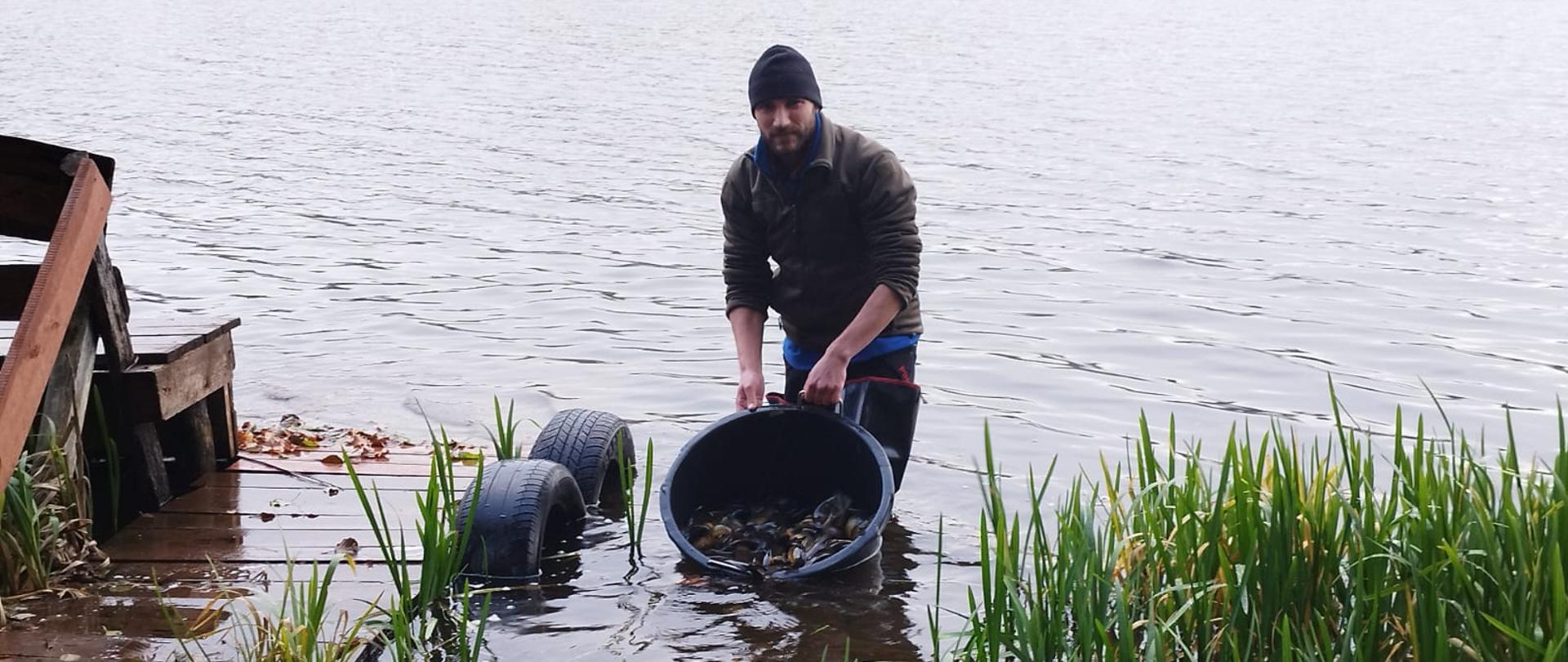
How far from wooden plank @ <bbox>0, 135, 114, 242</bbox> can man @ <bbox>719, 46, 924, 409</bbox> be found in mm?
2324

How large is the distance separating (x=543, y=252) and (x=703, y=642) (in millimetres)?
9648

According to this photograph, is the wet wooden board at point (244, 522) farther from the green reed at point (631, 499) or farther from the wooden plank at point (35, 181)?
the wooden plank at point (35, 181)

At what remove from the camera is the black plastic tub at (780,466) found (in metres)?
5.90

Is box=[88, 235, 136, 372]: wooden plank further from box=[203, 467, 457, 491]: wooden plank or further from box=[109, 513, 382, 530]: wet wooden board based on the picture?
box=[203, 467, 457, 491]: wooden plank

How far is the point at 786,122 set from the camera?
5.87 m

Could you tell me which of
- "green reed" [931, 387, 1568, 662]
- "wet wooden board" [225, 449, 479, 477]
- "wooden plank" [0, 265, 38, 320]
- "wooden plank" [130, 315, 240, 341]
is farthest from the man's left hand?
"wooden plank" [0, 265, 38, 320]

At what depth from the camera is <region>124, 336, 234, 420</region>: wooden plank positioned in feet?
19.5

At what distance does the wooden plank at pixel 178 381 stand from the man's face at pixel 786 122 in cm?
241

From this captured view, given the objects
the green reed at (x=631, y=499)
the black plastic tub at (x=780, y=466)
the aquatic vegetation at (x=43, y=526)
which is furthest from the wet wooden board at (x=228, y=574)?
the black plastic tub at (x=780, y=466)

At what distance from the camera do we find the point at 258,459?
6.83m

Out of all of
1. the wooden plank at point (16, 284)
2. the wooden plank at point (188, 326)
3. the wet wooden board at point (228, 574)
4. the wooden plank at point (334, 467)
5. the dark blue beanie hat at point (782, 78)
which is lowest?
the wet wooden board at point (228, 574)

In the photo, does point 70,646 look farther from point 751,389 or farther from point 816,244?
point 816,244

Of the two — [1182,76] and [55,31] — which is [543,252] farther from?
[55,31]

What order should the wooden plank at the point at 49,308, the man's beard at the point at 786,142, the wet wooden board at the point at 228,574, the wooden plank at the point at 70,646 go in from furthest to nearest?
the man's beard at the point at 786,142, the wet wooden board at the point at 228,574, the wooden plank at the point at 49,308, the wooden plank at the point at 70,646
